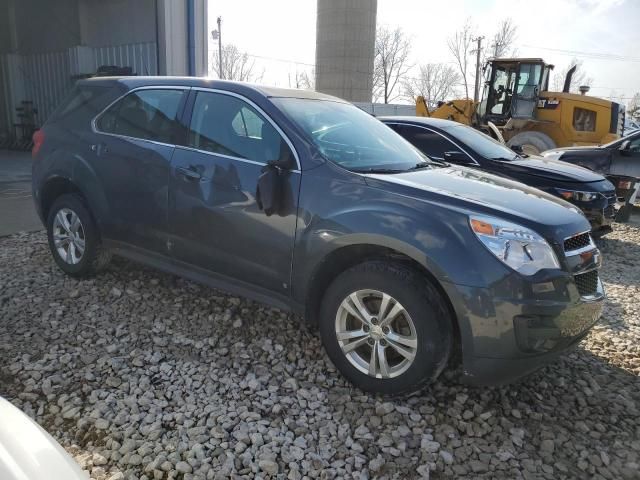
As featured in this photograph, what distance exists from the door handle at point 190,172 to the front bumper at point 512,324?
1.81 meters

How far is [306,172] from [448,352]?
1.30 meters

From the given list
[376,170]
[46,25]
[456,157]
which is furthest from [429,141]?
[46,25]

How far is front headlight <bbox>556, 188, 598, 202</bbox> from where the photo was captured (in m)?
5.98

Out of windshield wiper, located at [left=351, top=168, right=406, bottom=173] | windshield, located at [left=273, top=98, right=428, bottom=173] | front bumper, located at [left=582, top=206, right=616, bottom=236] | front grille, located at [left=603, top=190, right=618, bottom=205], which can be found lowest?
front bumper, located at [left=582, top=206, right=616, bottom=236]

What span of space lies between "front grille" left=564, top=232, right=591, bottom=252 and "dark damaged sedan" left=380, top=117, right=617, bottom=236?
3163mm

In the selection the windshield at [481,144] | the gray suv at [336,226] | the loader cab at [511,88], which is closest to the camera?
the gray suv at [336,226]

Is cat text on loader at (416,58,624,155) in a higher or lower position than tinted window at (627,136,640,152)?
higher

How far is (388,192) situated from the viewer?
9.25 feet

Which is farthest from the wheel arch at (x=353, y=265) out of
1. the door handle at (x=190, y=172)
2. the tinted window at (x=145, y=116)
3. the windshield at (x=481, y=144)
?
the windshield at (x=481, y=144)

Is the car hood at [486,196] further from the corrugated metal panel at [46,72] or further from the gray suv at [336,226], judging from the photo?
A: the corrugated metal panel at [46,72]

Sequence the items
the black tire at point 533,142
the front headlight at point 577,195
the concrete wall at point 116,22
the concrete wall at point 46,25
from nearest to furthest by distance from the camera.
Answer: the front headlight at point 577,195, the concrete wall at point 116,22, the black tire at point 533,142, the concrete wall at point 46,25

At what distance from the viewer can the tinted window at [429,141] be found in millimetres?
6281

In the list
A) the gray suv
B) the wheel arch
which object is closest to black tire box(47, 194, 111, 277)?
the gray suv

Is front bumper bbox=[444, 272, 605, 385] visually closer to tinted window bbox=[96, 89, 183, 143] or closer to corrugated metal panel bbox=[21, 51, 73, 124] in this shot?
tinted window bbox=[96, 89, 183, 143]
